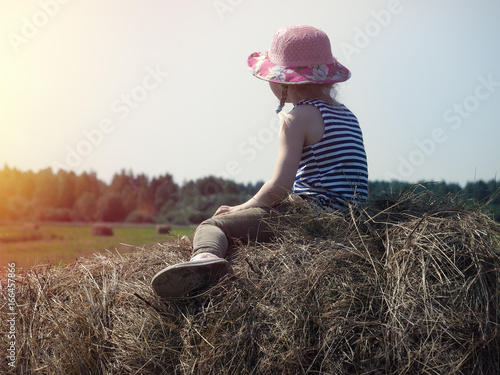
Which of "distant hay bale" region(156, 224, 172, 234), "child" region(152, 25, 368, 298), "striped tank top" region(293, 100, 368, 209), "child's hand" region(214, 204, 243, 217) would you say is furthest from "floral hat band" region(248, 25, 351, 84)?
"distant hay bale" region(156, 224, 172, 234)

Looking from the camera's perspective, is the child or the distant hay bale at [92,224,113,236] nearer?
the child

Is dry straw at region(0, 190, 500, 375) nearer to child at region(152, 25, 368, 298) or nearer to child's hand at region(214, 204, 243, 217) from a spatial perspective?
child at region(152, 25, 368, 298)

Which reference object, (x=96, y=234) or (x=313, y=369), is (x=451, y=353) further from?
(x=96, y=234)

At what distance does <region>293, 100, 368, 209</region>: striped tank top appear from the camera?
2846mm

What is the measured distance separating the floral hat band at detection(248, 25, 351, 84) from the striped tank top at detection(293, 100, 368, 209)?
0.21m

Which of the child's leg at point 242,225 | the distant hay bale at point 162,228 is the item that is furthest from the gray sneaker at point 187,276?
the distant hay bale at point 162,228

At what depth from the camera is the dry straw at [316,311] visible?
1996 millimetres

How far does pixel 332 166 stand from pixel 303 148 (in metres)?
0.20

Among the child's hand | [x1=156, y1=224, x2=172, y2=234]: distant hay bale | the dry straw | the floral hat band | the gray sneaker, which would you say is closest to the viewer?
the dry straw

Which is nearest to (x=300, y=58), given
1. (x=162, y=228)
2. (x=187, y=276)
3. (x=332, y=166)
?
(x=332, y=166)

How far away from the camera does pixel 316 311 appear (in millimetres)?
2107

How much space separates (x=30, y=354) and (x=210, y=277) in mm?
1122

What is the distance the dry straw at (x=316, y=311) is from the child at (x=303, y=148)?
148 millimetres

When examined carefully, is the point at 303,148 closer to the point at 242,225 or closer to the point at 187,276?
the point at 242,225
